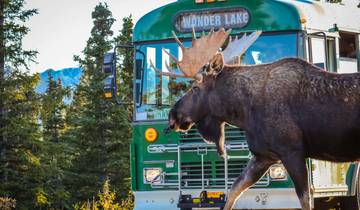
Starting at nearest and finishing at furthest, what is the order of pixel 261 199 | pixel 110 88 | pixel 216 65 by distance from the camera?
pixel 216 65 → pixel 261 199 → pixel 110 88

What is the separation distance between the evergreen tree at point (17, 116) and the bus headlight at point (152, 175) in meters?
12.1

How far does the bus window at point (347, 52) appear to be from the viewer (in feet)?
45.5

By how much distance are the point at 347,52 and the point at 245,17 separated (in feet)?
5.57

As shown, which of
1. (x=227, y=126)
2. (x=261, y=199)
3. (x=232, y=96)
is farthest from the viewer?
(x=227, y=126)

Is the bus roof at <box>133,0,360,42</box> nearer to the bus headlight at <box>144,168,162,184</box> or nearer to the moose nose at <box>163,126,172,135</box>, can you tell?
the moose nose at <box>163,126,172,135</box>

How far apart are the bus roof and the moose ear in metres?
2.10

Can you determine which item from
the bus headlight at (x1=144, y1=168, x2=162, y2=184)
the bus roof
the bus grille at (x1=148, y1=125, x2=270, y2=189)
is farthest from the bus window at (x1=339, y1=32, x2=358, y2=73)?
the bus headlight at (x1=144, y1=168, x2=162, y2=184)

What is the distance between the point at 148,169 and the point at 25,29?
13.3m

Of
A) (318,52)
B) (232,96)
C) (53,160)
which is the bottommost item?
(53,160)

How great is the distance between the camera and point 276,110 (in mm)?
10773

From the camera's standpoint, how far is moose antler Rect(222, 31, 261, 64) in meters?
12.2

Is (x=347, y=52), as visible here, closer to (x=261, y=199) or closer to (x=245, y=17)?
(x=245, y=17)

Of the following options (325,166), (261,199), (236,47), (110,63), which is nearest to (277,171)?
(261,199)

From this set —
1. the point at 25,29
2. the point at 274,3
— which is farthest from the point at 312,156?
the point at 25,29
